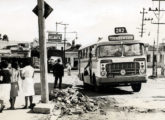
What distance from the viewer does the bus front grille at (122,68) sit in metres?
19.9

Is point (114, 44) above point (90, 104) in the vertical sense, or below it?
→ above

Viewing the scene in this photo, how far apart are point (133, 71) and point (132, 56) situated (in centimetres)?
74

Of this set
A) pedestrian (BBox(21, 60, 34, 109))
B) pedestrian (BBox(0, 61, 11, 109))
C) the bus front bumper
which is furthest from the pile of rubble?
the bus front bumper

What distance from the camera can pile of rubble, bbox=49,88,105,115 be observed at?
518 inches

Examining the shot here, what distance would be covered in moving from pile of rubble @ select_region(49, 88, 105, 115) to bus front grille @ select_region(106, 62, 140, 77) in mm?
3657

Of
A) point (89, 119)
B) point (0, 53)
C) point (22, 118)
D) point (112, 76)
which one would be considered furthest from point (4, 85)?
point (0, 53)

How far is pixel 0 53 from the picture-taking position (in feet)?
216

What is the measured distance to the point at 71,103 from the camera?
14.7 metres

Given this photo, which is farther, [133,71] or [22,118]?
[133,71]

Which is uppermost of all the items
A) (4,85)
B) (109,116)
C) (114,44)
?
(114,44)

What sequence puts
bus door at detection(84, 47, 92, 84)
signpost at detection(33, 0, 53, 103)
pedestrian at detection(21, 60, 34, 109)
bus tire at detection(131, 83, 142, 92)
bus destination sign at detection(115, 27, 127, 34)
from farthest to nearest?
1. bus door at detection(84, 47, 92, 84)
2. bus tire at detection(131, 83, 142, 92)
3. bus destination sign at detection(115, 27, 127, 34)
4. pedestrian at detection(21, 60, 34, 109)
5. signpost at detection(33, 0, 53, 103)

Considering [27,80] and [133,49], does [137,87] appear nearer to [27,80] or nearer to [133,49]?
[133,49]

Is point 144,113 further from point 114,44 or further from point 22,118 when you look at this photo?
point 114,44

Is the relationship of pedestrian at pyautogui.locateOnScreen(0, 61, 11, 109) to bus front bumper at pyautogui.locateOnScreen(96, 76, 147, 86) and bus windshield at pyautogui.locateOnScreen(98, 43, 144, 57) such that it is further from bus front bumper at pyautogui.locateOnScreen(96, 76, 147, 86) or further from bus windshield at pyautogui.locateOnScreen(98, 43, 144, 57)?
bus windshield at pyautogui.locateOnScreen(98, 43, 144, 57)
